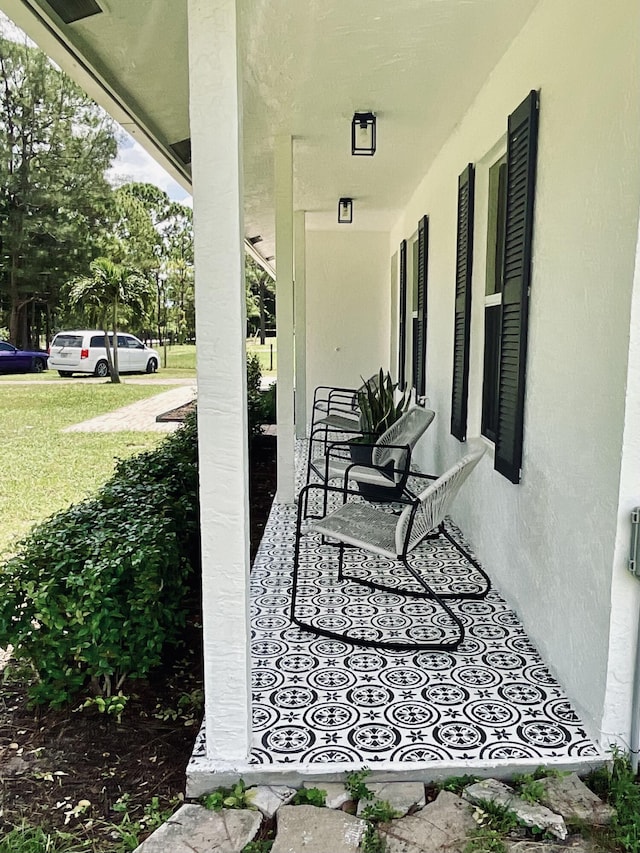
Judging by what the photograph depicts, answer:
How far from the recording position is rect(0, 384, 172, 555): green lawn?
525 cm

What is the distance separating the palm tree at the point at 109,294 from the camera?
52.4 feet

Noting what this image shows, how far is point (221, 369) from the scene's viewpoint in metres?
1.71

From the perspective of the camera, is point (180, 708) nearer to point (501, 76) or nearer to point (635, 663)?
point (635, 663)

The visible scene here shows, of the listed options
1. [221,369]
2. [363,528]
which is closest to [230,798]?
[221,369]

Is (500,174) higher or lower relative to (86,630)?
higher

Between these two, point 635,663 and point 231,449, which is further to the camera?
point 635,663

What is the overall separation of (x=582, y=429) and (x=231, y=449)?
1101 millimetres

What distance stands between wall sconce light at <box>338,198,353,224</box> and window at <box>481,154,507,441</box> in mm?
2851

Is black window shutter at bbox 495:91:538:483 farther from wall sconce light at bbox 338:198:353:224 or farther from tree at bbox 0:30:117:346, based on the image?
tree at bbox 0:30:117:346

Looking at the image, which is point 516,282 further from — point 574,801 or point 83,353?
point 83,353

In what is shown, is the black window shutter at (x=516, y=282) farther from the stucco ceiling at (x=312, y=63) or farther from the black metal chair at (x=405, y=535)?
the stucco ceiling at (x=312, y=63)

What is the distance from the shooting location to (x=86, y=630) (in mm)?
2064

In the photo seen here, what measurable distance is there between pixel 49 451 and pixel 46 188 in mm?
14790

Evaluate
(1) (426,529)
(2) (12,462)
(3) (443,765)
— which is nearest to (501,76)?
(1) (426,529)
